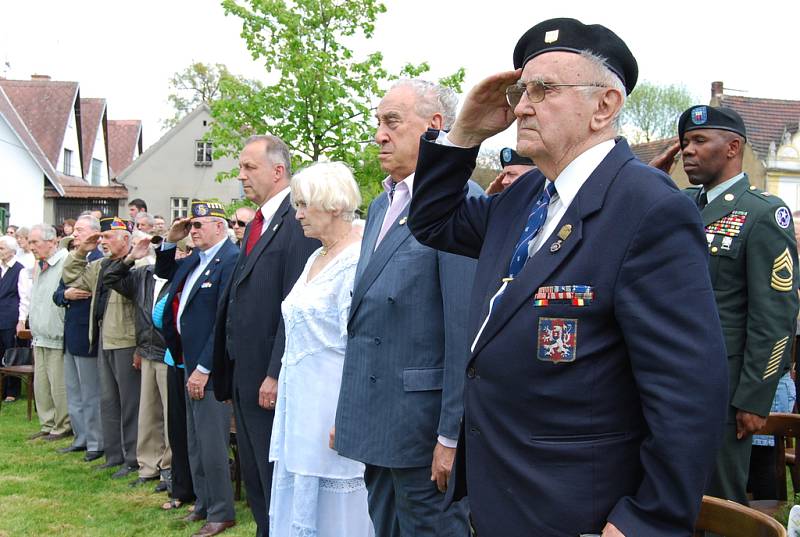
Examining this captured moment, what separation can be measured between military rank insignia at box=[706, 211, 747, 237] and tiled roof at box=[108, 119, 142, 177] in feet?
160

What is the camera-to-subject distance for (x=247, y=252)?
16.0 ft

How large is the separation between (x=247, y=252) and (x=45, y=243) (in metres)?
5.07

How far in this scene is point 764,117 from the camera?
3241 centimetres

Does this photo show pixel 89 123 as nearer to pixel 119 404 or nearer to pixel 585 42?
pixel 119 404

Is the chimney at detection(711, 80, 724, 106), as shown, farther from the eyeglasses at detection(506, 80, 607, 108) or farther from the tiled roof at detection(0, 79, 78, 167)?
the eyeglasses at detection(506, 80, 607, 108)

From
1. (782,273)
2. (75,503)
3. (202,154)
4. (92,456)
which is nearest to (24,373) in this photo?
(92,456)

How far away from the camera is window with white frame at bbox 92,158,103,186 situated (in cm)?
4222

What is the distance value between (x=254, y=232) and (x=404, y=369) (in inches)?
80.2

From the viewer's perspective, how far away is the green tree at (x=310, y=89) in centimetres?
1391

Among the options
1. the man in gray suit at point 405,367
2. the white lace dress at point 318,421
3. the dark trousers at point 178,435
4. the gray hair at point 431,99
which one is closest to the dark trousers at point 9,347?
the dark trousers at point 178,435

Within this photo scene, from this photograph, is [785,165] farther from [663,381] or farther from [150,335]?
[663,381]

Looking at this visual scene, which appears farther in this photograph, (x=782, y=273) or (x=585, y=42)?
(x=782, y=273)

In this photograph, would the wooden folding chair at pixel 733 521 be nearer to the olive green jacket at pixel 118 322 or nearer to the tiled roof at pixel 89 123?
the olive green jacket at pixel 118 322

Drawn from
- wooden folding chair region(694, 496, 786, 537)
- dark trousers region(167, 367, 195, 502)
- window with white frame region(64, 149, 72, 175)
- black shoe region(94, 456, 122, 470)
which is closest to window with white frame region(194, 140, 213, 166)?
window with white frame region(64, 149, 72, 175)
